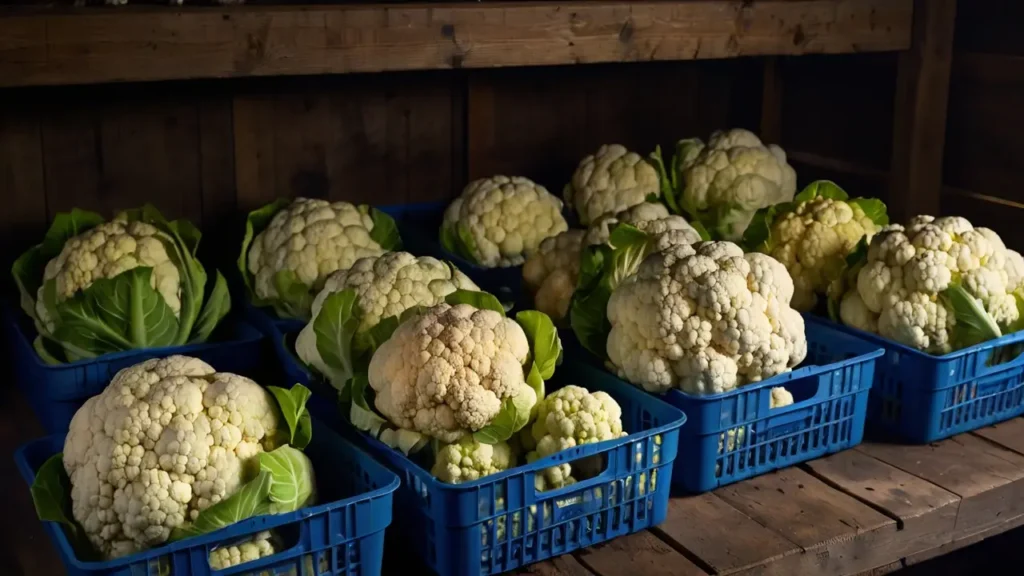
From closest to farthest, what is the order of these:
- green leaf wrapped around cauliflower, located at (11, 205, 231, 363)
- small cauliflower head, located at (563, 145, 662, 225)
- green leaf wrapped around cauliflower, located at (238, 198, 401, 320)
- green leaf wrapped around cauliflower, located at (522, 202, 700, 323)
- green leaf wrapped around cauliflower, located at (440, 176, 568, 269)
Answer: green leaf wrapped around cauliflower, located at (11, 205, 231, 363) < green leaf wrapped around cauliflower, located at (522, 202, 700, 323) < green leaf wrapped around cauliflower, located at (238, 198, 401, 320) < green leaf wrapped around cauliflower, located at (440, 176, 568, 269) < small cauliflower head, located at (563, 145, 662, 225)

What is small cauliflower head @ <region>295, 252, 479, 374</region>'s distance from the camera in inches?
64.1

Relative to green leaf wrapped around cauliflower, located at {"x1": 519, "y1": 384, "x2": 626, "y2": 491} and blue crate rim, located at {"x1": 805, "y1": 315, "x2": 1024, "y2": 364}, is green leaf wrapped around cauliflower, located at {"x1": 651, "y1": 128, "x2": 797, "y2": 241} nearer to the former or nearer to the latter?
blue crate rim, located at {"x1": 805, "y1": 315, "x2": 1024, "y2": 364}

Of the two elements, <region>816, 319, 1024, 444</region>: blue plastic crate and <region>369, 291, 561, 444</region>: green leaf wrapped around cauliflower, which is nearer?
<region>369, 291, 561, 444</region>: green leaf wrapped around cauliflower

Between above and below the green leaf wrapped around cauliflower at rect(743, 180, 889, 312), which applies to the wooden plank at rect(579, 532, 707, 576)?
below

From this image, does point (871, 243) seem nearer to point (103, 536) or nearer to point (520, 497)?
point (520, 497)

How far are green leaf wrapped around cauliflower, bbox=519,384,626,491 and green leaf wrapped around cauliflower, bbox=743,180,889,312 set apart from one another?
24.5 inches

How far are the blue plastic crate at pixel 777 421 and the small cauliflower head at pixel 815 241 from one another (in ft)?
0.47

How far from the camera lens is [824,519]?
1556 millimetres

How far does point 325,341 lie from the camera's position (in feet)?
5.23

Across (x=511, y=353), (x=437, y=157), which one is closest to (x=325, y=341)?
(x=511, y=353)

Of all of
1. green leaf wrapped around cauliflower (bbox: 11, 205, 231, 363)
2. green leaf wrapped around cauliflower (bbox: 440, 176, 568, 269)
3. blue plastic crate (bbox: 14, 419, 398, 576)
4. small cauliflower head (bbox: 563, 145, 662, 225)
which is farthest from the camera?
small cauliflower head (bbox: 563, 145, 662, 225)

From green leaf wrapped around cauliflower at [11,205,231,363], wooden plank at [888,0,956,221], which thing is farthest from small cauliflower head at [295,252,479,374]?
wooden plank at [888,0,956,221]

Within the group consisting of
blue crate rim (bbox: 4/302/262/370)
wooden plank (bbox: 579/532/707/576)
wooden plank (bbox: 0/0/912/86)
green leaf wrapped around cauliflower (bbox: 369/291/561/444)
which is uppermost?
wooden plank (bbox: 0/0/912/86)

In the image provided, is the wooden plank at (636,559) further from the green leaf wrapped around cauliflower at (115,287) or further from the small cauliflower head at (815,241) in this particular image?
the green leaf wrapped around cauliflower at (115,287)
